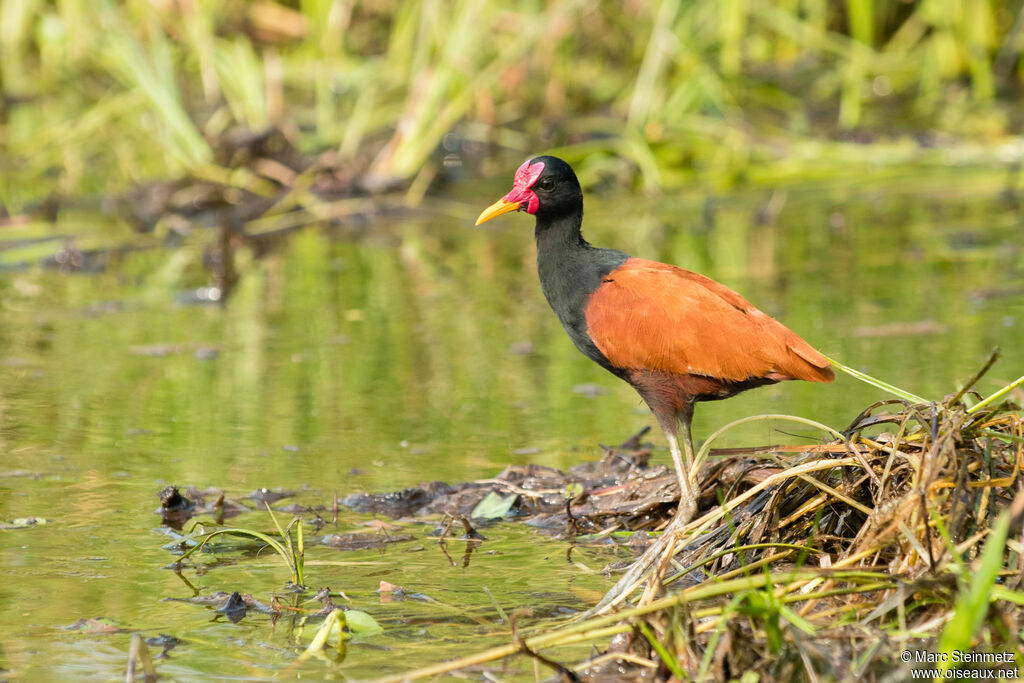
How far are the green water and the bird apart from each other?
527mm

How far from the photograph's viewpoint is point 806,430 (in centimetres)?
487

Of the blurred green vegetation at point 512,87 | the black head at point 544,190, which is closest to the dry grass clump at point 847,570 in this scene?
the black head at point 544,190

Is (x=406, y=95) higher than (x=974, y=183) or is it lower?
higher

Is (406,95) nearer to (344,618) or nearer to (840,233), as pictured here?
(840,233)

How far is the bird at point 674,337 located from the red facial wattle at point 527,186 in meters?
0.03

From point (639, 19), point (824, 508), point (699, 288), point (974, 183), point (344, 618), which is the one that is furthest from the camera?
point (639, 19)

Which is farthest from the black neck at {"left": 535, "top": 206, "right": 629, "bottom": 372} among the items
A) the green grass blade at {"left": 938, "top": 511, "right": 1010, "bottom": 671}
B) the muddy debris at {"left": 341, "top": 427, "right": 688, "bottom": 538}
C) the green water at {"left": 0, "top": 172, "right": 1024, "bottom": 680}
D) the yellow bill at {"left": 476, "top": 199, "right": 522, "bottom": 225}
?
the green grass blade at {"left": 938, "top": 511, "right": 1010, "bottom": 671}

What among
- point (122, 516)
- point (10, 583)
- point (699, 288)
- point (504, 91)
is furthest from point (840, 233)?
point (10, 583)

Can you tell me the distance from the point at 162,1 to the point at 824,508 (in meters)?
9.92

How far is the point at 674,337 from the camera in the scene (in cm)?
388

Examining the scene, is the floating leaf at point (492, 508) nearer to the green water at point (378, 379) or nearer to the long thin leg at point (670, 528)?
the green water at point (378, 379)

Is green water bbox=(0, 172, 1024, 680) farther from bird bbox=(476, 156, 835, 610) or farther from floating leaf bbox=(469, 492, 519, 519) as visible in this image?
bird bbox=(476, 156, 835, 610)

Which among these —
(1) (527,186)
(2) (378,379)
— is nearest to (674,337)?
(1) (527,186)

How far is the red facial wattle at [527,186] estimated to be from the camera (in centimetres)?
421
